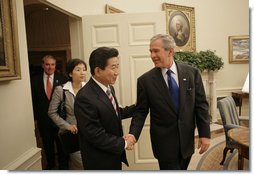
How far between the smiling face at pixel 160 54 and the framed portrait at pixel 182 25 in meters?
0.36

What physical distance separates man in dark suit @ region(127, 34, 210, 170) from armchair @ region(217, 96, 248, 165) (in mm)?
150

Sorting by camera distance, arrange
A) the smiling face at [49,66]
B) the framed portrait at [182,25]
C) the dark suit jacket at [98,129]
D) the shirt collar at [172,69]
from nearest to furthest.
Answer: the dark suit jacket at [98,129]
the shirt collar at [172,69]
the framed portrait at [182,25]
the smiling face at [49,66]

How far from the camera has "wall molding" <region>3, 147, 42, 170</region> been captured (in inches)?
54.8

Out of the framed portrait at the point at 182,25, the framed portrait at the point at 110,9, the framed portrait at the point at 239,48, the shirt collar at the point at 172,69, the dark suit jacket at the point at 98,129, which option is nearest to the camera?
the dark suit jacket at the point at 98,129

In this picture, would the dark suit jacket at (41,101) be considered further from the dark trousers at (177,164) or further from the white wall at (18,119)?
the dark trousers at (177,164)

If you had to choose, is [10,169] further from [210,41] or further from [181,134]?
[210,41]

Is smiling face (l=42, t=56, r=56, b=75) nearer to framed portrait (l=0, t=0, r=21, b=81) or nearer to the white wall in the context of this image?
the white wall

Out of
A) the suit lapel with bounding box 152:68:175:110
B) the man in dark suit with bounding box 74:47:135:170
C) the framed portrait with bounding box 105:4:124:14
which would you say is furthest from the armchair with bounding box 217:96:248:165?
the framed portrait with bounding box 105:4:124:14

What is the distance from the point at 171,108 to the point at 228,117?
0.48m

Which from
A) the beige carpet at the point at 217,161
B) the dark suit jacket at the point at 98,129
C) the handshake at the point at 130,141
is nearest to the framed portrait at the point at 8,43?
the dark suit jacket at the point at 98,129

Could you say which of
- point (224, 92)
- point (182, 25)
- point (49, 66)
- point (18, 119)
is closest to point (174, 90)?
point (224, 92)

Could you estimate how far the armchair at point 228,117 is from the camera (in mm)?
1482

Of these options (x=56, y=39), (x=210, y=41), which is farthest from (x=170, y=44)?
(x=56, y=39)

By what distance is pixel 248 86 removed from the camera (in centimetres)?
131
